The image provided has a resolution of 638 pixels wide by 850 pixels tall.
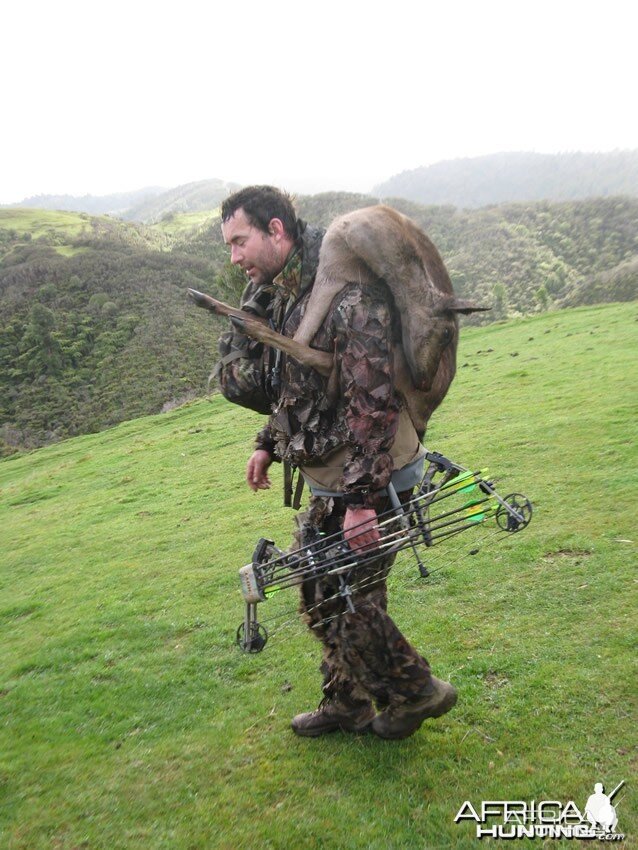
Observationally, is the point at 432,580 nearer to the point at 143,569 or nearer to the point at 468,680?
the point at 468,680

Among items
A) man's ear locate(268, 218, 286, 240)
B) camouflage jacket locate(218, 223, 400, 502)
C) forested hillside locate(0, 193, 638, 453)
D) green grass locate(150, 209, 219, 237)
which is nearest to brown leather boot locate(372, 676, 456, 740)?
camouflage jacket locate(218, 223, 400, 502)

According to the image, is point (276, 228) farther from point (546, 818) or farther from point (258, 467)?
point (546, 818)

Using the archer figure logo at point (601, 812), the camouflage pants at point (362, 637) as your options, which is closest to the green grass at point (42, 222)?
the camouflage pants at point (362, 637)

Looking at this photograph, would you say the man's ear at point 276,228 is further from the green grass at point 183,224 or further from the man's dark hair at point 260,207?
the green grass at point 183,224

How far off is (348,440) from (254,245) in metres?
0.99

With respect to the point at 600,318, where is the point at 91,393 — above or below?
below

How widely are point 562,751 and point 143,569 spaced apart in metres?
5.40

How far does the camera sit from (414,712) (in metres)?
3.18

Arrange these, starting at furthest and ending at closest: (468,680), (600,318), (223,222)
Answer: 1. (600,318)
2. (468,680)
3. (223,222)

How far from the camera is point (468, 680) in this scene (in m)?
3.68

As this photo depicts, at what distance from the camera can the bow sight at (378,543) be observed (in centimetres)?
281

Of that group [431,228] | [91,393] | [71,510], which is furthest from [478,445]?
[431,228]

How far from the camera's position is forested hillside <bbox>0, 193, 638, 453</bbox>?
3506cm

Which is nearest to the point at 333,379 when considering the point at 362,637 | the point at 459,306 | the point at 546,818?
the point at 459,306
